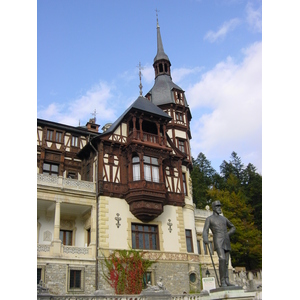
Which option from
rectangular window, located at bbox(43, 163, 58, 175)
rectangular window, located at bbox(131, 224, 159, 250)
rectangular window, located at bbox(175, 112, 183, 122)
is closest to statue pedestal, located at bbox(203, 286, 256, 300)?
rectangular window, located at bbox(131, 224, 159, 250)

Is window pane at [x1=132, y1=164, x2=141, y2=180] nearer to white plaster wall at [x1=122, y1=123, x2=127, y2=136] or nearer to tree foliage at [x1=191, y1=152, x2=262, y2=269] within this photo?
white plaster wall at [x1=122, y1=123, x2=127, y2=136]

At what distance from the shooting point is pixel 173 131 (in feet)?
103

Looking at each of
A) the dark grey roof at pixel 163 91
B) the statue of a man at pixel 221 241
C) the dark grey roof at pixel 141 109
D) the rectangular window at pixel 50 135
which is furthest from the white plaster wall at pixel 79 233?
the statue of a man at pixel 221 241

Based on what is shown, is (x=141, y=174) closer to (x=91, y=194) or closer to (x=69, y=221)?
(x=91, y=194)

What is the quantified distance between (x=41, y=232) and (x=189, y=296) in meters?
12.5

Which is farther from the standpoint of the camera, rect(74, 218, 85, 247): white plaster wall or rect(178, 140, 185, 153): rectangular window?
rect(178, 140, 185, 153): rectangular window

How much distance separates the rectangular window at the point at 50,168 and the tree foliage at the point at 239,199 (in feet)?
66.4

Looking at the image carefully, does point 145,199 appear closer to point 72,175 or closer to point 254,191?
point 72,175

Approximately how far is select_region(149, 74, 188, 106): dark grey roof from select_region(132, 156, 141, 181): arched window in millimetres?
10082

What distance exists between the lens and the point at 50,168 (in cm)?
2602

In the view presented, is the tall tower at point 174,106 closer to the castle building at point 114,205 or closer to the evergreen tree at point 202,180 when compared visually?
the castle building at point 114,205

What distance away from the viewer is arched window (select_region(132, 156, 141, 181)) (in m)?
24.0
